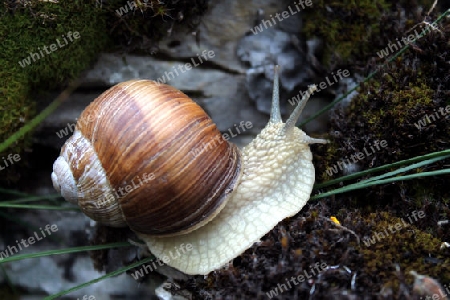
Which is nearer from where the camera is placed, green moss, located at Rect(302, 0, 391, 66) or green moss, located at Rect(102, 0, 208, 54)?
green moss, located at Rect(102, 0, 208, 54)

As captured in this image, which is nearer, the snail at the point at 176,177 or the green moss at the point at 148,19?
the snail at the point at 176,177

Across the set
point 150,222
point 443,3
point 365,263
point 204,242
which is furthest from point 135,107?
point 443,3

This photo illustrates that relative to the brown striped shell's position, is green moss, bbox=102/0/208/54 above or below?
above

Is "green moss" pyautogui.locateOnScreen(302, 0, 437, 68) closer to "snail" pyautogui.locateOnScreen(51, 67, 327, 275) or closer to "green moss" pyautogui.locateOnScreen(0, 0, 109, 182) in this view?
"snail" pyautogui.locateOnScreen(51, 67, 327, 275)

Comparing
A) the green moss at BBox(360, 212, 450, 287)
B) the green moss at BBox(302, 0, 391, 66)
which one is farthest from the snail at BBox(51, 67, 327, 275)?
the green moss at BBox(302, 0, 391, 66)

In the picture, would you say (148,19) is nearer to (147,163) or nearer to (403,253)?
(147,163)

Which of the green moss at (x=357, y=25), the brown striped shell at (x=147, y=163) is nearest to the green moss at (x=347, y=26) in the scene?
Answer: the green moss at (x=357, y=25)

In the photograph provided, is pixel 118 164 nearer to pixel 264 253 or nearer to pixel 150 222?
pixel 150 222

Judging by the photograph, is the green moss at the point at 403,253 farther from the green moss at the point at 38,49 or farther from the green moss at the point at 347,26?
the green moss at the point at 38,49
